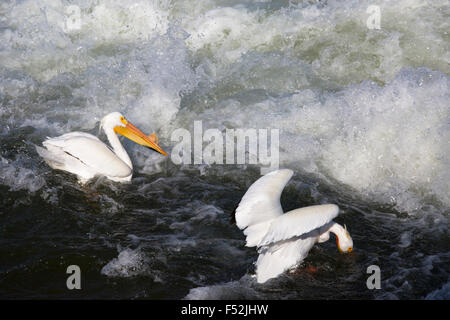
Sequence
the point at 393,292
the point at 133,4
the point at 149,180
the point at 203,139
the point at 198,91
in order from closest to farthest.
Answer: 1. the point at 393,292
2. the point at 149,180
3. the point at 203,139
4. the point at 198,91
5. the point at 133,4

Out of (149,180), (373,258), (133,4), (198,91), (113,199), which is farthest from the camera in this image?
(133,4)

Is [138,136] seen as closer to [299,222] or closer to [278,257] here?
[278,257]

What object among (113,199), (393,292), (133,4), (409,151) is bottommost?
(393,292)

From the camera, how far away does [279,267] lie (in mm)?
4074

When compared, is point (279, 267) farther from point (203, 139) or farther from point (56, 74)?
point (56, 74)

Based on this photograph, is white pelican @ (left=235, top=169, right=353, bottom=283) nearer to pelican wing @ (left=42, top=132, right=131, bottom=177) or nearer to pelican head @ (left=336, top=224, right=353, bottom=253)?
pelican head @ (left=336, top=224, right=353, bottom=253)

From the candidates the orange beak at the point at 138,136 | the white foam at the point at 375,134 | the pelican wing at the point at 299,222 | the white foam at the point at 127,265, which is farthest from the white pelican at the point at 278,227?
the orange beak at the point at 138,136

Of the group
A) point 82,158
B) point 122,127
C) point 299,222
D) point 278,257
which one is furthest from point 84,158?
point 299,222

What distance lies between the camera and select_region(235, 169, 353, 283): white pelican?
3689 millimetres

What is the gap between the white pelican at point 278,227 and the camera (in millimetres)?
3689

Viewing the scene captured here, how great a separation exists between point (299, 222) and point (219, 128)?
2963 millimetres

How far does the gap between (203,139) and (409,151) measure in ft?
7.74

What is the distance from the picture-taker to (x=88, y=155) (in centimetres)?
540

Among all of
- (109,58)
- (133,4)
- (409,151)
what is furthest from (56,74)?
(409,151)
